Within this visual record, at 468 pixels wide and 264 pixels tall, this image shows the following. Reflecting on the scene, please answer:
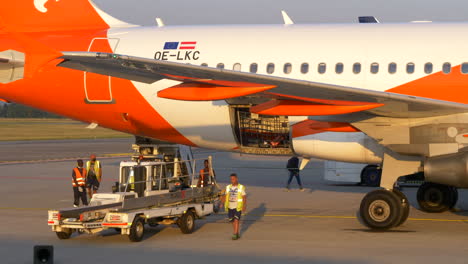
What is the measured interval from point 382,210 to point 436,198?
478 cm

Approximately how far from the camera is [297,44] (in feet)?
66.2

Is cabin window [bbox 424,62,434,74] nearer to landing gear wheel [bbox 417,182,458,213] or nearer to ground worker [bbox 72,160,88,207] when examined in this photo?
landing gear wheel [bbox 417,182,458,213]

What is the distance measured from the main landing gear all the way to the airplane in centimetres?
3

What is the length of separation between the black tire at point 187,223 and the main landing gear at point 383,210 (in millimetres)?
4292

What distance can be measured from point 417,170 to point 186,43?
7390 mm

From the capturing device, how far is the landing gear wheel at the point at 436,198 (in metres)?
22.4

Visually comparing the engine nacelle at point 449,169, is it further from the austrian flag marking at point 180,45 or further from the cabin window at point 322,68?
the austrian flag marking at point 180,45

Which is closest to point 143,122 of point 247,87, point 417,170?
point 247,87

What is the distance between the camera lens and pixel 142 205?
58.4 ft

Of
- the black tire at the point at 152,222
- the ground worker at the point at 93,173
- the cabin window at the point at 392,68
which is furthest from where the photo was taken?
the ground worker at the point at 93,173

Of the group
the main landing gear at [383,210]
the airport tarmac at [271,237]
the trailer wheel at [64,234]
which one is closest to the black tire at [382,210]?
the main landing gear at [383,210]

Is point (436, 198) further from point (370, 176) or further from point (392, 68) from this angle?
point (370, 176)

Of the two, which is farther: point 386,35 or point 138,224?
point 386,35

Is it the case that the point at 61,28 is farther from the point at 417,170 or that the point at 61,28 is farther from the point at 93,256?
the point at 417,170
